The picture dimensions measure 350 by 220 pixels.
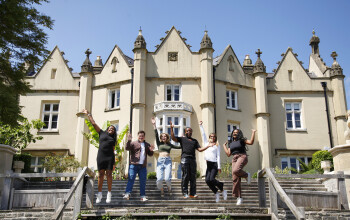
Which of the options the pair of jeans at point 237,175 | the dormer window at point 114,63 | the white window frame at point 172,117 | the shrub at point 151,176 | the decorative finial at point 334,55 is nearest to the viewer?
the pair of jeans at point 237,175

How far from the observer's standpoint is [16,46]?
1420 cm

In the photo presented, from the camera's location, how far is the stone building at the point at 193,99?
84.2ft

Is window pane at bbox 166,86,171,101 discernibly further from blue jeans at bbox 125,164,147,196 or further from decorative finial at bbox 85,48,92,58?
blue jeans at bbox 125,164,147,196

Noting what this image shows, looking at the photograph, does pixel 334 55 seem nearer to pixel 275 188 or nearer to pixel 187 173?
pixel 187 173

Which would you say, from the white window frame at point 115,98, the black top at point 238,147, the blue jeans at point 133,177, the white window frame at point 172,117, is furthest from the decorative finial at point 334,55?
the blue jeans at point 133,177

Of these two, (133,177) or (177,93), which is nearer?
(133,177)

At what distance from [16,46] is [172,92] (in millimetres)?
13184

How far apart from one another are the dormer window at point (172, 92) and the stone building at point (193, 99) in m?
0.06

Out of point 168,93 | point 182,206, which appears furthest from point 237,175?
point 168,93

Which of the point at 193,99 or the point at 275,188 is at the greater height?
the point at 193,99

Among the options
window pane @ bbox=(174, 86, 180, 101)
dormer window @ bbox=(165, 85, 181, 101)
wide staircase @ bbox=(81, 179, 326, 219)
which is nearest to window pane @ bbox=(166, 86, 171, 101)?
dormer window @ bbox=(165, 85, 181, 101)

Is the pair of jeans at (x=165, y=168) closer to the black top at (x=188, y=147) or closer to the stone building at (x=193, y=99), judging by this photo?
the black top at (x=188, y=147)

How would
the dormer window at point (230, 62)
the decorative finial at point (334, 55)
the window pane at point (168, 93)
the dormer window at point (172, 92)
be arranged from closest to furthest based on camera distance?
1. the dormer window at point (172, 92)
2. the window pane at point (168, 93)
3. the dormer window at point (230, 62)
4. the decorative finial at point (334, 55)

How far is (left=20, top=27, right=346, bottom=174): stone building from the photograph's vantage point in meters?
25.7
